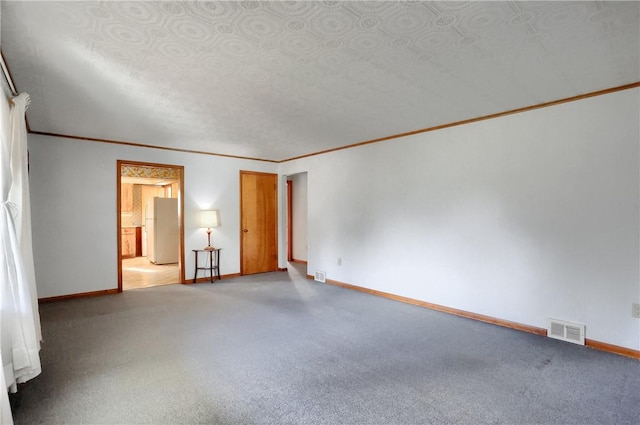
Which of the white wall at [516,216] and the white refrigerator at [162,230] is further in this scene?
the white refrigerator at [162,230]

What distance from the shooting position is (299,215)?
832 cm

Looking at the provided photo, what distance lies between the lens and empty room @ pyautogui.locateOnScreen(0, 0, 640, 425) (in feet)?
6.45

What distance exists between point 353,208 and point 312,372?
310 centimetres

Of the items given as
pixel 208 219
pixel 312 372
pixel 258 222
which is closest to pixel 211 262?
pixel 208 219

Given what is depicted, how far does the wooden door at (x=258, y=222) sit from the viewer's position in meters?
6.43

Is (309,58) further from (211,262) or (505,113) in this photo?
(211,262)

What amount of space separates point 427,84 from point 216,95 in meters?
1.92

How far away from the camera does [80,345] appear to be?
301cm

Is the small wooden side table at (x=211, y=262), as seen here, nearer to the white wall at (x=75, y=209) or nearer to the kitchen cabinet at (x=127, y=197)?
the white wall at (x=75, y=209)

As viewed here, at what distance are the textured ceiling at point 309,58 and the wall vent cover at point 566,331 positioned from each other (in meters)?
2.18

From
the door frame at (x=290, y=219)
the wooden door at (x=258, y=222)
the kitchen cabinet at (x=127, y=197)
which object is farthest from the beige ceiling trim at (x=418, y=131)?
the kitchen cabinet at (x=127, y=197)

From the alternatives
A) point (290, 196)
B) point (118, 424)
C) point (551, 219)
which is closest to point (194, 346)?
point (118, 424)

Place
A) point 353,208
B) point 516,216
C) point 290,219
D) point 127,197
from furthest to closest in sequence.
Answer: point 127,197, point 290,219, point 353,208, point 516,216

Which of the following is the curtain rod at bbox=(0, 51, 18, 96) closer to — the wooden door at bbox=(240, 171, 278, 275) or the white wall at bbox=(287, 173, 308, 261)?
the wooden door at bbox=(240, 171, 278, 275)
